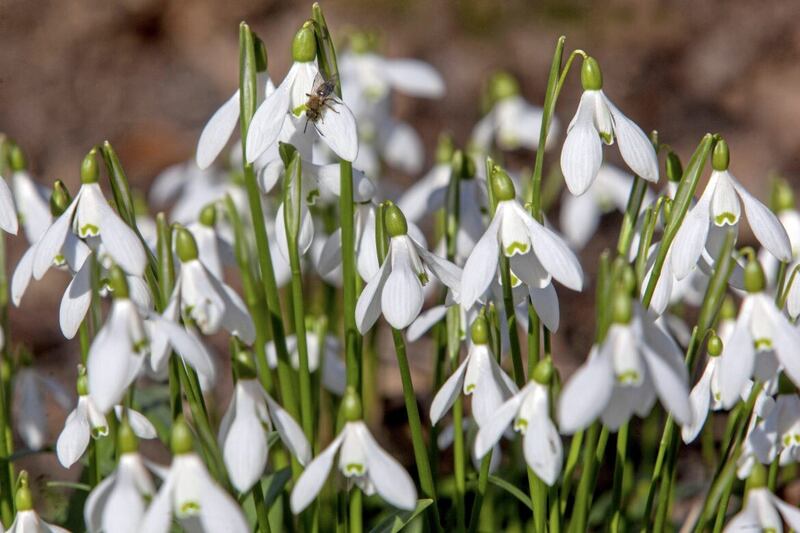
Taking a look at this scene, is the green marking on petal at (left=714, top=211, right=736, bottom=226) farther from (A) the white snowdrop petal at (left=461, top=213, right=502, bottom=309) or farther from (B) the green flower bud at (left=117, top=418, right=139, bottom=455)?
(B) the green flower bud at (left=117, top=418, right=139, bottom=455)

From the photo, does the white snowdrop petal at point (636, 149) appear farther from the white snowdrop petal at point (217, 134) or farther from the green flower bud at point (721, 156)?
the white snowdrop petal at point (217, 134)

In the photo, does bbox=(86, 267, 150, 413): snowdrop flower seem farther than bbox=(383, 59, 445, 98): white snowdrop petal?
No

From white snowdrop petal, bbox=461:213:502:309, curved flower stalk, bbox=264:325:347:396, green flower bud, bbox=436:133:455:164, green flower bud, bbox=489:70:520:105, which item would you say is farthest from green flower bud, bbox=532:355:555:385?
green flower bud, bbox=489:70:520:105

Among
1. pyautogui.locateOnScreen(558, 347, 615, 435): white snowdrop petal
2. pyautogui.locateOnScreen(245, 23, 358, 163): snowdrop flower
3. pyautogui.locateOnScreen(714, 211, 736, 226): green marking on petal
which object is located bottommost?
pyautogui.locateOnScreen(558, 347, 615, 435): white snowdrop petal

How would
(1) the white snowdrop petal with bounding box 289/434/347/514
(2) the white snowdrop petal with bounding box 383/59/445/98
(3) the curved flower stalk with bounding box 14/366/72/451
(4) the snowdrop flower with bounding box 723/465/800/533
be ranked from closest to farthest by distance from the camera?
(1) the white snowdrop petal with bounding box 289/434/347/514, (4) the snowdrop flower with bounding box 723/465/800/533, (3) the curved flower stalk with bounding box 14/366/72/451, (2) the white snowdrop petal with bounding box 383/59/445/98

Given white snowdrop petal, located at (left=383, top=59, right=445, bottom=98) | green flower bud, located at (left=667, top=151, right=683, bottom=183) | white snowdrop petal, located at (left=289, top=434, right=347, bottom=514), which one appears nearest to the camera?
white snowdrop petal, located at (left=289, top=434, right=347, bottom=514)

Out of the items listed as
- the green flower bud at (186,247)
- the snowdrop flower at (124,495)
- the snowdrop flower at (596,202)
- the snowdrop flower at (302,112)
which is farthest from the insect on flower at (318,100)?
the snowdrop flower at (596,202)
